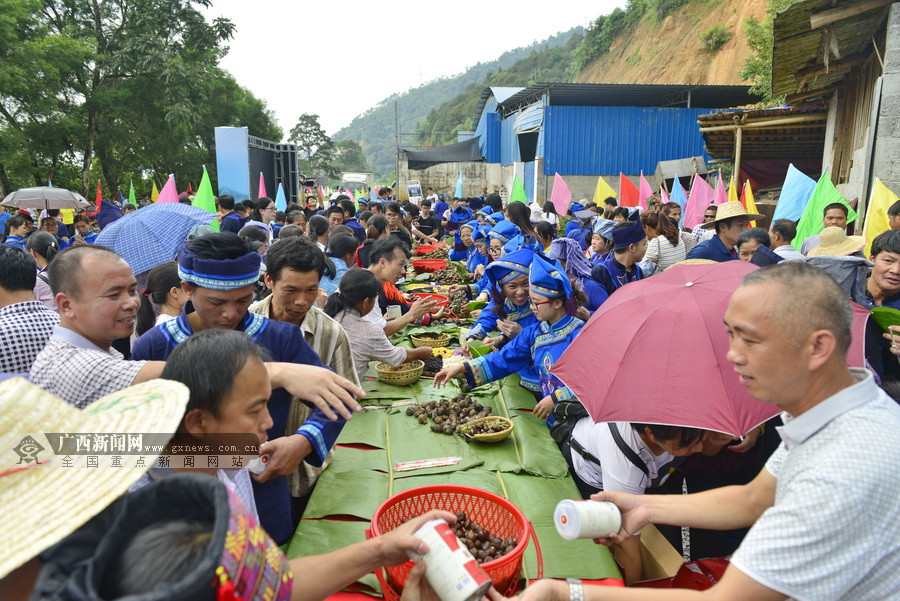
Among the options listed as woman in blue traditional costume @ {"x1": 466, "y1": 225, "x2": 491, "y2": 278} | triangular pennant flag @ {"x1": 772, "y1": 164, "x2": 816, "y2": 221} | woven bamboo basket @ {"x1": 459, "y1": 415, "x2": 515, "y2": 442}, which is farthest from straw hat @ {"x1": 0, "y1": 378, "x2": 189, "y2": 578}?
triangular pennant flag @ {"x1": 772, "y1": 164, "x2": 816, "y2": 221}

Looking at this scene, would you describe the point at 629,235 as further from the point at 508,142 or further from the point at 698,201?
the point at 508,142

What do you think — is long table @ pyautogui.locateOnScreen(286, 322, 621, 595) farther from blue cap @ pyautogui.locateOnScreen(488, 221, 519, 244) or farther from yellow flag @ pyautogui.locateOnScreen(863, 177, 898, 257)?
yellow flag @ pyautogui.locateOnScreen(863, 177, 898, 257)

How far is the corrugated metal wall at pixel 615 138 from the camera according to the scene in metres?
21.3

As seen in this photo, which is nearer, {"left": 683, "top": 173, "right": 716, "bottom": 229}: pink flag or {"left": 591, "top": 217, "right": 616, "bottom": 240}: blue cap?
{"left": 591, "top": 217, "right": 616, "bottom": 240}: blue cap

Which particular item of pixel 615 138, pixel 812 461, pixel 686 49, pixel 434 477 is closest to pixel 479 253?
pixel 434 477

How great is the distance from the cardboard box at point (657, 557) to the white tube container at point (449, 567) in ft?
3.25

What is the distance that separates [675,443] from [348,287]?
2.18 m

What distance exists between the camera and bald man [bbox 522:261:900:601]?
1192mm

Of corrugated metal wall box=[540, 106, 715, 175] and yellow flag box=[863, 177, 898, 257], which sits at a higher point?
corrugated metal wall box=[540, 106, 715, 175]

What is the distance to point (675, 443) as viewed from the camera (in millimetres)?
2133

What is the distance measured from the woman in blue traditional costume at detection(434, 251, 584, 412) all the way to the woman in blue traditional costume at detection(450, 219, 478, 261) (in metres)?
4.99

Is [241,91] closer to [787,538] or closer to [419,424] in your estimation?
[419,424]

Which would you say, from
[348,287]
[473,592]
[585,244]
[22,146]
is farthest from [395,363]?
[22,146]

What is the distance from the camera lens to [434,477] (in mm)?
2631
